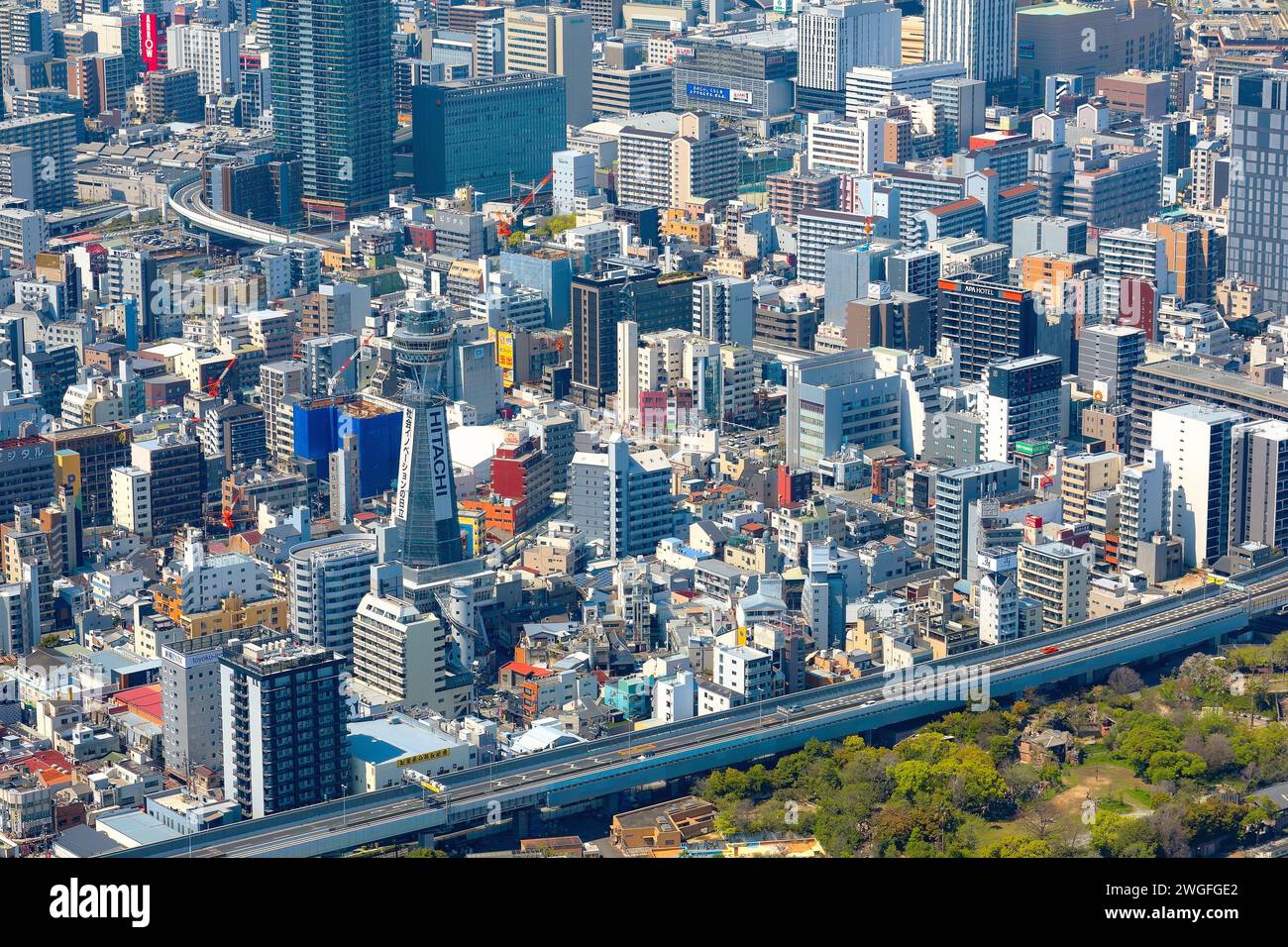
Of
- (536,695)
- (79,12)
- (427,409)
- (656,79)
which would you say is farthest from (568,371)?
(79,12)

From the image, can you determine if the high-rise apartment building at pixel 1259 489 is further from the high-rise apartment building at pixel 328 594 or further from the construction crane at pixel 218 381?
the construction crane at pixel 218 381

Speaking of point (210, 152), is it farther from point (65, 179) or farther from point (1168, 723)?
point (1168, 723)

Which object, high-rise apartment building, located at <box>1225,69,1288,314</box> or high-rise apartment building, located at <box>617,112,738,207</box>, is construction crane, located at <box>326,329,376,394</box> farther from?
high-rise apartment building, located at <box>1225,69,1288,314</box>

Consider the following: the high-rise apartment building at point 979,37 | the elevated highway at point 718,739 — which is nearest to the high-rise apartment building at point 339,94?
the high-rise apartment building at point 979,37

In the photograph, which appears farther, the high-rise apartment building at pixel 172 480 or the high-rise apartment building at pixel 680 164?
the high-rise apartment building at pixel 680 164
